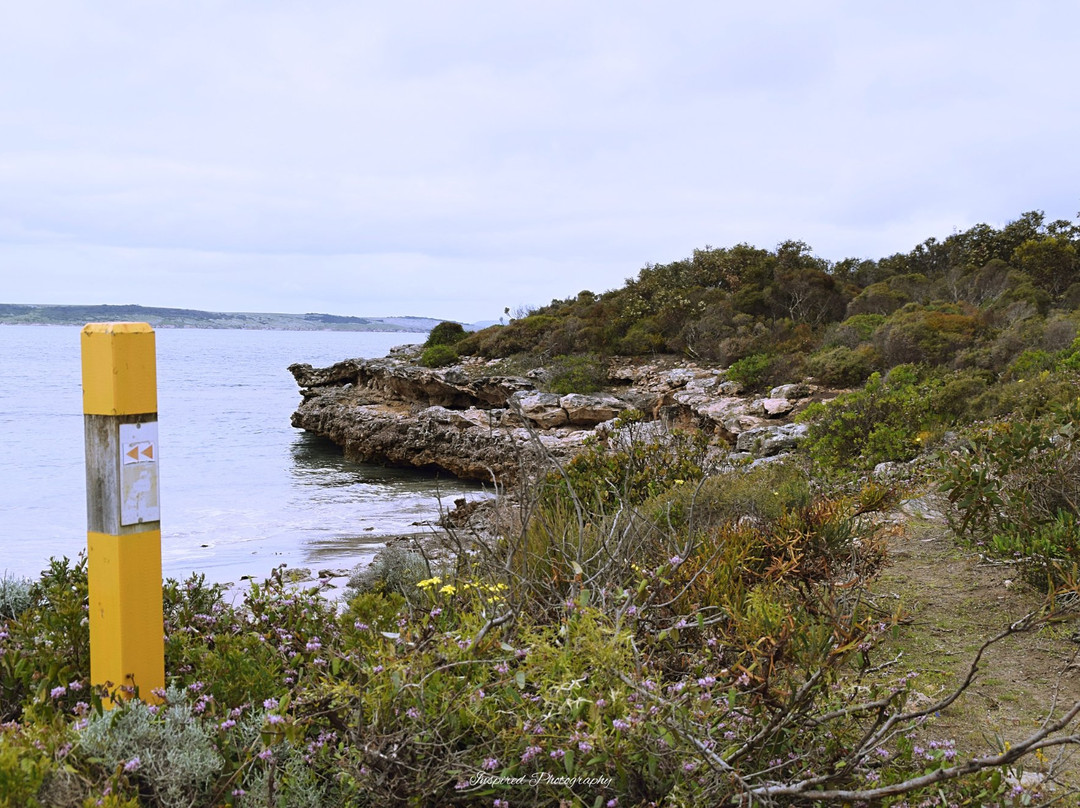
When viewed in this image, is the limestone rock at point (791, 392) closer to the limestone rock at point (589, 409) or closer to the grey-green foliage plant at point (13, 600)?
the limestone rock at point (589, 409)

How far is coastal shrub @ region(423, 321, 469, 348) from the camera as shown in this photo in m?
32.7

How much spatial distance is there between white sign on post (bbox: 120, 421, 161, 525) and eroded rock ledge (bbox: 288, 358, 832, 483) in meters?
11.9

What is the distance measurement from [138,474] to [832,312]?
26.4m

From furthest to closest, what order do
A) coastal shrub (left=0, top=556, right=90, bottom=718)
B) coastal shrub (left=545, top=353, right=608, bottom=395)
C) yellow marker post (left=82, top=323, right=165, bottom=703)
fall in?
coastal shrub (left=545, top=353, right=608, bottom=395)
coastal shrub (left=0, top=556, right=90, bottom=718)
yellow marker post (left=82, top=323, right=165, bottom=703)

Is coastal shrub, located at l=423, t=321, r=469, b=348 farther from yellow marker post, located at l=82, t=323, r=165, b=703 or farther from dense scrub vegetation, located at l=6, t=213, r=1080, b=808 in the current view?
yellow marker post, located at l=82, t=323, r=165, b=703

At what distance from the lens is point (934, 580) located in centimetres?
528

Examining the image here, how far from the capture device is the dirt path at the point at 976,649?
3.28 metres

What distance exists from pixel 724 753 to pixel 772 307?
25344 millimetres

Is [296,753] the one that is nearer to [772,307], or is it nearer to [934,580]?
[934,580]

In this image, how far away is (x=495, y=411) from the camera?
1948 cm

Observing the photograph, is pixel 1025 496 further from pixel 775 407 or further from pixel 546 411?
pixel 546 411

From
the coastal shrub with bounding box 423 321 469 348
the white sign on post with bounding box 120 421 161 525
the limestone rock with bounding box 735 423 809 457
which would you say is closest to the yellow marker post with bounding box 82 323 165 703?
the white sign on post with bounding box 120 421 161 525

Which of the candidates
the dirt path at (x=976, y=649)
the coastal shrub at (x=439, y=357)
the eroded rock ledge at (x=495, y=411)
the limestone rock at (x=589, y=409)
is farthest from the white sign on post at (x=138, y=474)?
the coastal shrub at (x=439, y=357)

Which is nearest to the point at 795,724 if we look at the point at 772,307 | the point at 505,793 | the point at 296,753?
the point at 505,793
